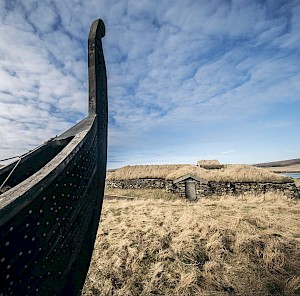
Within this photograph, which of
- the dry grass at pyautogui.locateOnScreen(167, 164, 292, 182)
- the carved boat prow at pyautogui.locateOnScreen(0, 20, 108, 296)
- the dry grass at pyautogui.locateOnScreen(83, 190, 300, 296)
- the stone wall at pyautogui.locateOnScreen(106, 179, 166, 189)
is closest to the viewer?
the carved boat prow at pyautogui.locateOnScreen(0, 20, 108, 296)

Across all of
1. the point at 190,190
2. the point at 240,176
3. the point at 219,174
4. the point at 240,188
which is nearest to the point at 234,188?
the point at 240,188

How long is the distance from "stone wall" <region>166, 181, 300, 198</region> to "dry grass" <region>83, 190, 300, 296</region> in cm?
1145

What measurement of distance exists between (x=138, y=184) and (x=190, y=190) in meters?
7.55

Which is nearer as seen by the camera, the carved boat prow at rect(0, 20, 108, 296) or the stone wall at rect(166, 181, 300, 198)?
the carved boat prow at rect(0, 20, 108, 296)

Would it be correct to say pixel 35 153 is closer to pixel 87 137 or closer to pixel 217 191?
pixel 87 137

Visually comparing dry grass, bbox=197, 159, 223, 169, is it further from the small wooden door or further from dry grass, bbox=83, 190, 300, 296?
dry grass, bbox=83, 190, 300, 296

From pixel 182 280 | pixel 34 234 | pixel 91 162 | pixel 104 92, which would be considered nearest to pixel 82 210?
pixel 91 162

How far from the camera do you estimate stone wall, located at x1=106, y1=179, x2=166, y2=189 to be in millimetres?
24781

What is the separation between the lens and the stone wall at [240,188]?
711 inches

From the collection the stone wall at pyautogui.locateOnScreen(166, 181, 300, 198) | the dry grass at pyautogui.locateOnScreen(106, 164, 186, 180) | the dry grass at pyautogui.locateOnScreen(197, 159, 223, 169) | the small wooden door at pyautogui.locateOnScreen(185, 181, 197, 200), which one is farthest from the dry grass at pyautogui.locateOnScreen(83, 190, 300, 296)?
the dry grass at pyautogui.locateOnScreen(197, 159, 223, 169)

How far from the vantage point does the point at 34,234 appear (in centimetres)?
152

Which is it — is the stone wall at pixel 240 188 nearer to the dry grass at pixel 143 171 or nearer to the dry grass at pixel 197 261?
the dry grass at pixel 143 171

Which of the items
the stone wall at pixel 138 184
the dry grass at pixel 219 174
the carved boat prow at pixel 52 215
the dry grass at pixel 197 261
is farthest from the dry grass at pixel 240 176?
the carved boat prow at pixel 52 215

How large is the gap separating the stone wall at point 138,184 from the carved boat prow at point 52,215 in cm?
2140
